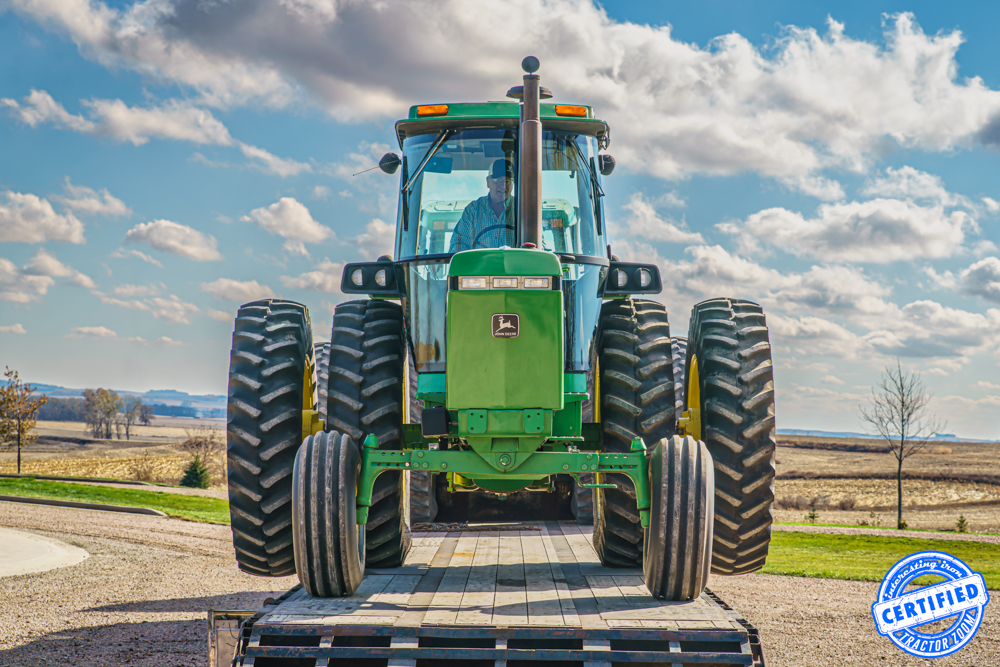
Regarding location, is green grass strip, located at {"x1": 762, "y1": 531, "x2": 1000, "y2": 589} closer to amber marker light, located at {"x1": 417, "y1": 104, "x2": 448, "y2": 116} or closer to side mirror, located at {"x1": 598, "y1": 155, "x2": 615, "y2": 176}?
side mirror, located at {"x1": 598, "y1": 155, "x2": 615, "y2": 176}

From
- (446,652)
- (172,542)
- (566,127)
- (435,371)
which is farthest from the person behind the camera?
(172,542)

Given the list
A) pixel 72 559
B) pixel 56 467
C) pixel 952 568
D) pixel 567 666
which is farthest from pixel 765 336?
pixel 56 467

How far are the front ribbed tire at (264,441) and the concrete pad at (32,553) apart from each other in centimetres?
749

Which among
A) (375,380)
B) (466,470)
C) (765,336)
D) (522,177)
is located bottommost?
(466,470)

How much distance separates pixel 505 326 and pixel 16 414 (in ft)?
115

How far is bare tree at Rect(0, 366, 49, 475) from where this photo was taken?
105 feet

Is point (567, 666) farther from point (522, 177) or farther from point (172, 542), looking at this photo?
point (172, 542)

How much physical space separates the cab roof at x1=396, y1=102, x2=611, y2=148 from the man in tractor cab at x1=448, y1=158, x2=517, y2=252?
31 cm

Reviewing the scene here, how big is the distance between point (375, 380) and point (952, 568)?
7.93m

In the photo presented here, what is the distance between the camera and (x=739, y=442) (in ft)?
16.5

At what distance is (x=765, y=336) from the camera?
5.43 m

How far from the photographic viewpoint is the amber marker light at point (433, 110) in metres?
5.61
